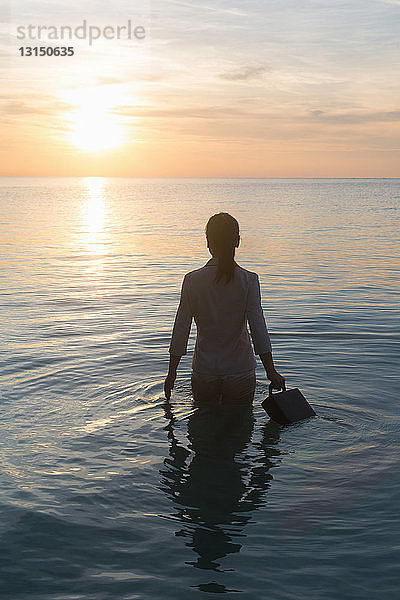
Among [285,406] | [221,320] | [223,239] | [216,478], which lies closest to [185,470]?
[216,478]

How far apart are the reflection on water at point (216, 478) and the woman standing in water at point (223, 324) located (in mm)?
351

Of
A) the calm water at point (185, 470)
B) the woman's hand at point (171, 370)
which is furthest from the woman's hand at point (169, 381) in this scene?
the calm water at point (185, 470)

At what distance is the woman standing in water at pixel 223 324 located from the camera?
6988mm

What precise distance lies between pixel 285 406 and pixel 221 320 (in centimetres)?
130

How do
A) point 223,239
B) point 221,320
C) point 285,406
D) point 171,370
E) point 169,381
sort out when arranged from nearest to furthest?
point 223,239 → point 221,320 → point 285,406 → point 171,370 → point 169,381

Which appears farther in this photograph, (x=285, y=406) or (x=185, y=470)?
(x=285, y=406)

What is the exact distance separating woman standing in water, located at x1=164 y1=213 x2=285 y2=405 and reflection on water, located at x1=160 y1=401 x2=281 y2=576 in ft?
1.15

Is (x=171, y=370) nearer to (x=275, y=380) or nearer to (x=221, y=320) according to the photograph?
(x=221, y=320)

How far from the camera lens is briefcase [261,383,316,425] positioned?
24.7 ft

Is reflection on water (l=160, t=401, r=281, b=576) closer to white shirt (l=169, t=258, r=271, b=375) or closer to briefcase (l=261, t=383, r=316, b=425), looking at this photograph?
briefcase (l=261, t=383, r=316, b=425)

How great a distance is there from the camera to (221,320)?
732 centimetres

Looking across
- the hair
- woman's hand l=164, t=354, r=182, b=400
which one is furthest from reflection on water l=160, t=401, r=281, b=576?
the hair

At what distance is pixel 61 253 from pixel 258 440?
23071 millimetres

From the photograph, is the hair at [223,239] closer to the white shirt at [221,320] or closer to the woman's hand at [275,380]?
the white shirt at [221,320]
